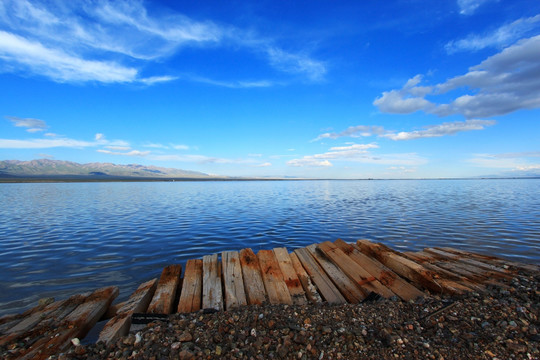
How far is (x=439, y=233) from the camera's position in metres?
17.8

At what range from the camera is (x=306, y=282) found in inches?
A: 294

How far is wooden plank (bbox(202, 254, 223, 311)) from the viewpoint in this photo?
6098 millimetres

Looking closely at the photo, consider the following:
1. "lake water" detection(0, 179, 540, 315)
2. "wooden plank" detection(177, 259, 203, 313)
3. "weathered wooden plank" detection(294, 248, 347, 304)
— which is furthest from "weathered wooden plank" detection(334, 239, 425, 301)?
"lake water" detection(0, 179, 540, 315)

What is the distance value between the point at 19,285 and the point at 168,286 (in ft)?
24.5

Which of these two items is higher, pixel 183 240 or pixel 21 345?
pixel 21 345

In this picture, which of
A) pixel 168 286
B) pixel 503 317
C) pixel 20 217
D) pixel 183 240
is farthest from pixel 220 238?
pixel 20 217

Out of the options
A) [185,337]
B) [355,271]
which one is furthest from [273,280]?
[185,337]

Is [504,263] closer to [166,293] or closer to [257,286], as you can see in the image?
[257,286]

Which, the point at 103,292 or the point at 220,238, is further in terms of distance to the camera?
the point at 220,238

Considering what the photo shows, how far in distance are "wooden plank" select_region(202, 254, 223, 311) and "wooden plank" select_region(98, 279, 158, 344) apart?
1325mm

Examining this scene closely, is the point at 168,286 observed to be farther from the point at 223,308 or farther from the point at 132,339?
the point at 132,339

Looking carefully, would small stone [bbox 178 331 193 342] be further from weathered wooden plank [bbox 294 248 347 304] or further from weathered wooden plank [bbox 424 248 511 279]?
weathered wooden plank [bbox 424 248 511 279]

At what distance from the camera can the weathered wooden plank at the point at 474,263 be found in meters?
7.63

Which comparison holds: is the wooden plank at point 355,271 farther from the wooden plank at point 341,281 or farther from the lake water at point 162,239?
the lake water at point 162,239
